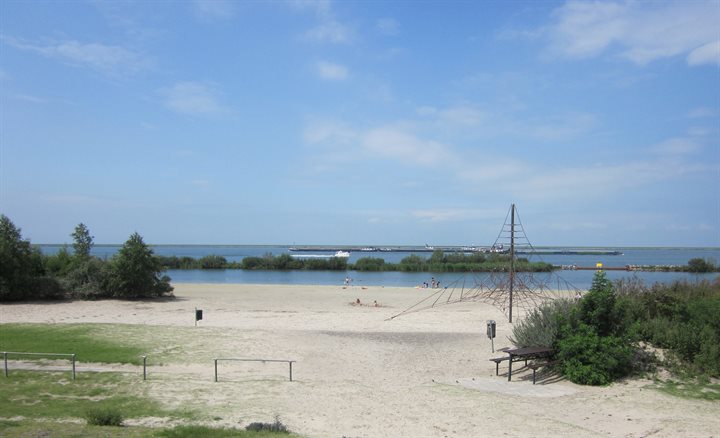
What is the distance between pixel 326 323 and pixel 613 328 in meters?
12.4

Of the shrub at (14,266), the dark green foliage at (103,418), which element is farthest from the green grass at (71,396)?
the shrub at (14,266)

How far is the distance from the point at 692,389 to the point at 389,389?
6.64m

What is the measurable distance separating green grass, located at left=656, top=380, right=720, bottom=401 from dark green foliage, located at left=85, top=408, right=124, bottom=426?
429 inches

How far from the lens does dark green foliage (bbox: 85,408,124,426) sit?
26.0 feet

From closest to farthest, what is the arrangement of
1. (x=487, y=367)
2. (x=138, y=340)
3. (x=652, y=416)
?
(x=652, y=416)
(x=487, y=367)
(x=138, y=340)

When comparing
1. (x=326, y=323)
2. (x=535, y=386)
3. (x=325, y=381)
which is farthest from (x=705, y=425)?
(x=326, y=323)

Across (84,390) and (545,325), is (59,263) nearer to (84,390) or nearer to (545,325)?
(84,390)

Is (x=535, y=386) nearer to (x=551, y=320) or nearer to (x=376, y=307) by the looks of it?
(x=551, y=320)

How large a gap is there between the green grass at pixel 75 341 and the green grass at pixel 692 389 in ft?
42.1

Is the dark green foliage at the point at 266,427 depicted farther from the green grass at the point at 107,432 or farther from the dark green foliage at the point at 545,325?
the dark green foliage at the point at 545,325

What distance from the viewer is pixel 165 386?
11391mm

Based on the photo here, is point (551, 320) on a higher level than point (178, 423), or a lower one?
higher

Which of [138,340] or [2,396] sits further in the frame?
[138,340]

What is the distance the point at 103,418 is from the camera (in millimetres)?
7957
